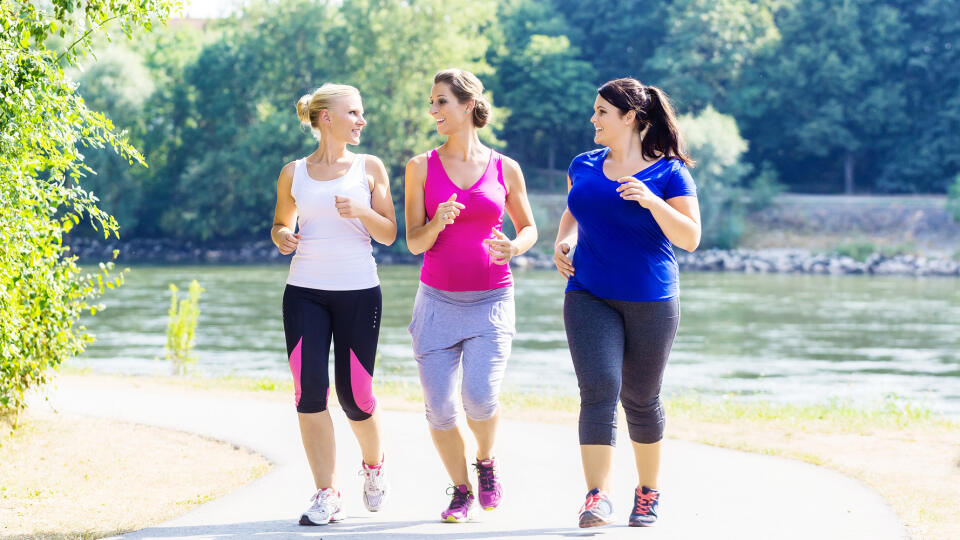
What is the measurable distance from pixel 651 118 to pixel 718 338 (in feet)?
62.0

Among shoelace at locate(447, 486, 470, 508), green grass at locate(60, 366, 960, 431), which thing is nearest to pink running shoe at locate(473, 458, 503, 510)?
shoelace at locate(447, 486, 470, 508)

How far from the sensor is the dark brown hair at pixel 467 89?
5070 millimetres

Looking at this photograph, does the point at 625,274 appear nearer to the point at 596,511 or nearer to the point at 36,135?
the point at 596,511

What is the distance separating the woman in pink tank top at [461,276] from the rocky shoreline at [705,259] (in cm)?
4290

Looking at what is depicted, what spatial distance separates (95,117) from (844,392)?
11713 millimetres

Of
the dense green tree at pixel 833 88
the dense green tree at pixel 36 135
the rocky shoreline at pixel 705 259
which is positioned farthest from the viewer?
the dense green tree at pixel 833 88

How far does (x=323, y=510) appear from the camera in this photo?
5.11 meters

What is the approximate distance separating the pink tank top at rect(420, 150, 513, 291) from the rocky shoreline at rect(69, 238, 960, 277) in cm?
4295

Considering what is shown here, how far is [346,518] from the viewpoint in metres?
5.27

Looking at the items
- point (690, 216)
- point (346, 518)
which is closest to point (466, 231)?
point (690, 216)

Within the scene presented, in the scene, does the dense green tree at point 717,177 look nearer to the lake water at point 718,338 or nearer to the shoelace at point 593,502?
the lake water at point 718,338

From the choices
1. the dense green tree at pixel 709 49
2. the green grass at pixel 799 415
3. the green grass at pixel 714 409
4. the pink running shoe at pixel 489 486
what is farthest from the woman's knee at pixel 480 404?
the dense green tree at pixel 709 49

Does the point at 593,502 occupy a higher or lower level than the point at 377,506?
higher

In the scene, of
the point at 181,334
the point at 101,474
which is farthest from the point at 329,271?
the point at 181,334
